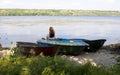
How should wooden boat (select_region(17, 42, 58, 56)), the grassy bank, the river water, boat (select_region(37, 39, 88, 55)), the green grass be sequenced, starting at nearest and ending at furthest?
the green grass
wooden boat (select_region(17, 42, 58, 56))
boat (select_region(37, 39, 88, 55))
the river water
the grassy bank

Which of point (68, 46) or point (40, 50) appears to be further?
point (68, 46)

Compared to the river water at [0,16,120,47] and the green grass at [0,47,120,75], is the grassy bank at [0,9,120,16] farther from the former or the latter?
the green grass at [0,47,120,75]

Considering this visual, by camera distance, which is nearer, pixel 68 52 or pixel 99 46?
pixel 68 52

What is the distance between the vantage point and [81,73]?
7.94m

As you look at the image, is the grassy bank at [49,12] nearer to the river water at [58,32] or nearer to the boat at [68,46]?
the river water at [58,32]

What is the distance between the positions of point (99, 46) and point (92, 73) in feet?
46.8

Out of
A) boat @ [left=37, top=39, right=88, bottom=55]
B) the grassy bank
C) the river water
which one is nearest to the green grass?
boat @ [left=37, top=39, right=88, bottom=55]

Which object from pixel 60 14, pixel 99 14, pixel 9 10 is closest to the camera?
pixel 9 10

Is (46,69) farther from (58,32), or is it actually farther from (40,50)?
(58,32)

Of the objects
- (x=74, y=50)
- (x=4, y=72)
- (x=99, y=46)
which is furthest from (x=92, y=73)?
(x=99, y=46)

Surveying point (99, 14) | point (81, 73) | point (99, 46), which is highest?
point (81, 73)

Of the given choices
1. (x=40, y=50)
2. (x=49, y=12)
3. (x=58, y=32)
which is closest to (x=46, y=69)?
(x=40, y=50)

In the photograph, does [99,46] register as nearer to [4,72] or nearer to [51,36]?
[51,36]

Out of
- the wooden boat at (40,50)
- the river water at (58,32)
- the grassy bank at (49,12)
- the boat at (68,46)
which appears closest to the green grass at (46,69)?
the wooden boat at (40,50)
